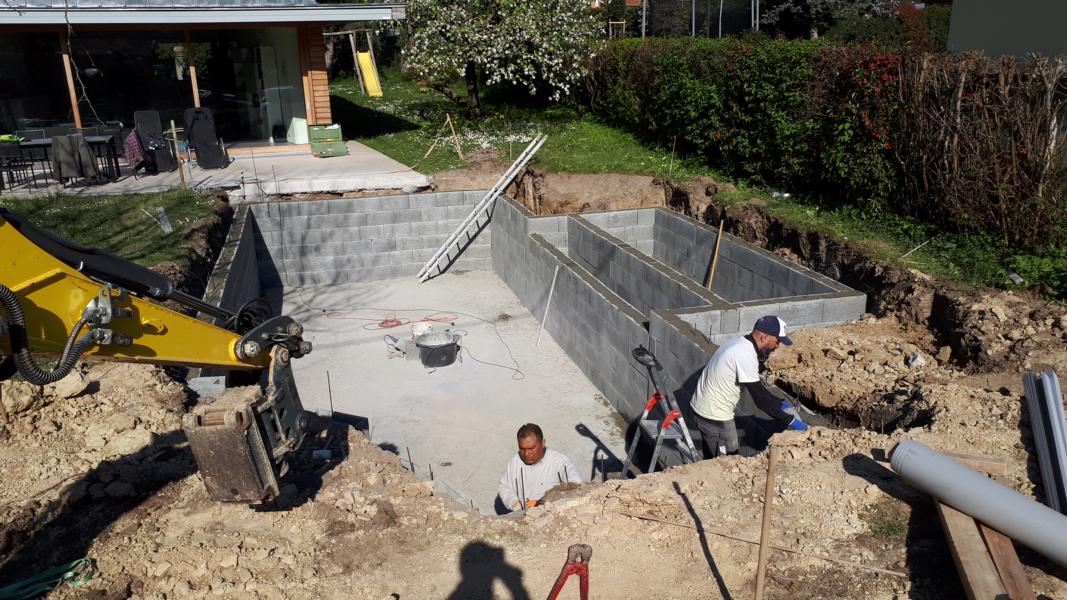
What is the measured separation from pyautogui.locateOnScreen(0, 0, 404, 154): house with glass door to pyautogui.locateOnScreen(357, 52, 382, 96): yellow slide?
10304mm

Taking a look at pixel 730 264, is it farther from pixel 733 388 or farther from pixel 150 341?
pixel 150 341

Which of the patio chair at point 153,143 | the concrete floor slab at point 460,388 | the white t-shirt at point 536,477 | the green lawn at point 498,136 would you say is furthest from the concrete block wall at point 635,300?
the patio chair at point 153,143

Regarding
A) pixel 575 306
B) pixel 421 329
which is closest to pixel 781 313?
pixel 575 306

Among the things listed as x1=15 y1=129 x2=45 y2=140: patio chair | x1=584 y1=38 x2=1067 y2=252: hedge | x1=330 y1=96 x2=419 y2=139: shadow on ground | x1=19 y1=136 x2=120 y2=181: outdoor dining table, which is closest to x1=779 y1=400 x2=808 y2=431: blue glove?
x1=584 y1=38 x2=1067 y2=252: hedge

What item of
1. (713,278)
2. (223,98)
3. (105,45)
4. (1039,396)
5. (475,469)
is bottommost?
(475,469)

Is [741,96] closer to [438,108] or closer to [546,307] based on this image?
[546,307]

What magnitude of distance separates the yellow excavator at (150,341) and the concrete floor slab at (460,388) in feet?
8.16

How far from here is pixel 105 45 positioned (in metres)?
17.0

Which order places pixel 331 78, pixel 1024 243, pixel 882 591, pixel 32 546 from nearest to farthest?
1. pixel 882 591
2. pixel 32 546
3. pixel 1024 243
4. pixel 331 78

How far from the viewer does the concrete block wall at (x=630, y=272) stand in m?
9.86

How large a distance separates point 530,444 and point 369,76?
2547 centimetres

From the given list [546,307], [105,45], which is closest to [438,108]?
[105,45]

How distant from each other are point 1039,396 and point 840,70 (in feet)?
24.5

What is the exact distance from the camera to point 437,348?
1080 centimetres
